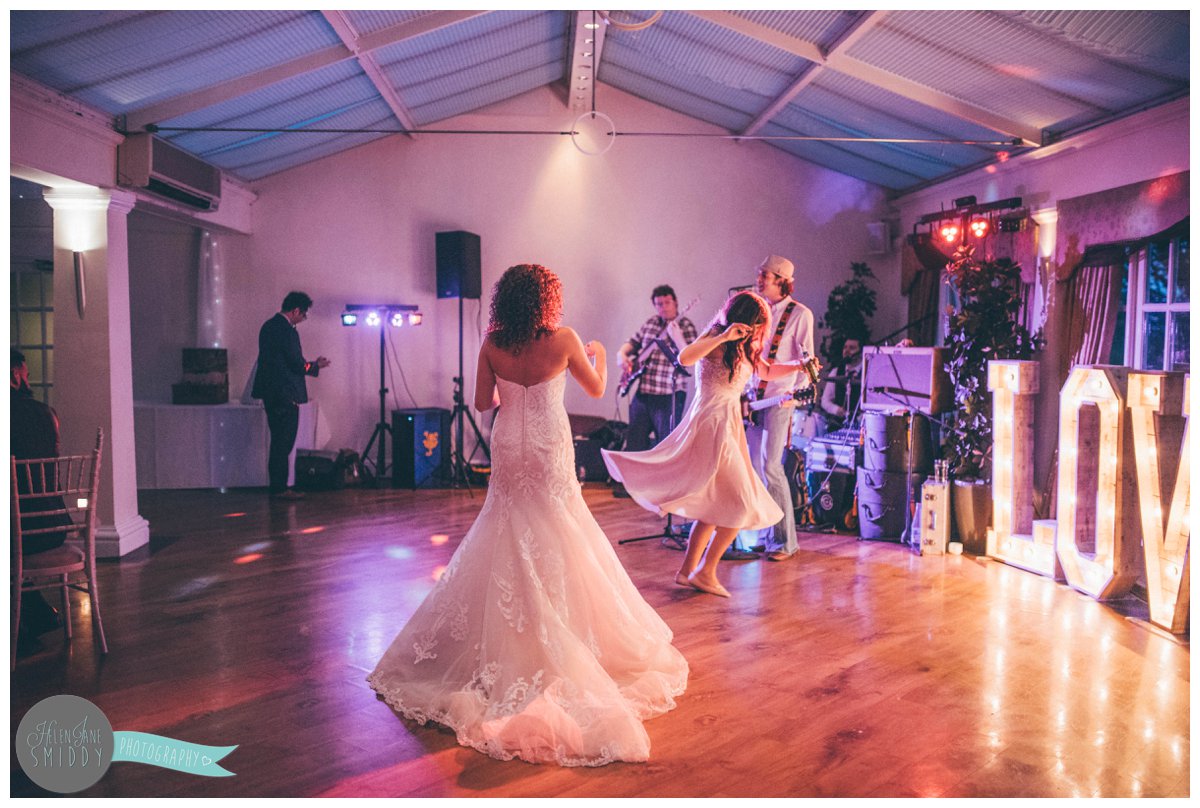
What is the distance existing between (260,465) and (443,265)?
263 centimetres

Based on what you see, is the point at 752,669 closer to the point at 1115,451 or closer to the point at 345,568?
the point at 1115,451

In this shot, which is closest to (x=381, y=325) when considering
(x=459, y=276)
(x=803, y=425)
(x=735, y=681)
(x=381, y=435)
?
(x=459, y=276)

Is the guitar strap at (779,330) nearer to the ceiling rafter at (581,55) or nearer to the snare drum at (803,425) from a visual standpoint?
the snare drum at (803,425)

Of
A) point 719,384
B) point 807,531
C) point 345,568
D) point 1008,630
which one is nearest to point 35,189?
point 345,568

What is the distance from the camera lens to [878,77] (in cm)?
645

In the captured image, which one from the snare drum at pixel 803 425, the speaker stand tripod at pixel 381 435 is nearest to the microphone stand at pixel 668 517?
the snare drum at pixel 803 425

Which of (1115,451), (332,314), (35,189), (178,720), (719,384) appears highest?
(35,189)

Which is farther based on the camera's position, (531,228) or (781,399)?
(531,228)

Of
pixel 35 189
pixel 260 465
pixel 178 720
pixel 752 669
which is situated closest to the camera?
pixel 178 720

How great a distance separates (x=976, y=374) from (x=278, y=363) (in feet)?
18.6

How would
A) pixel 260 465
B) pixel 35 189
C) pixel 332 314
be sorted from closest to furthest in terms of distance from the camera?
pixel 35 189 < pixel 260 465 < pixel 332 314

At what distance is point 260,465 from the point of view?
8.66 meters

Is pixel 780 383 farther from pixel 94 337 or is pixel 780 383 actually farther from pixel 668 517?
pixel 94 337

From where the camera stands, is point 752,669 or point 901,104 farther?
point 901,104
